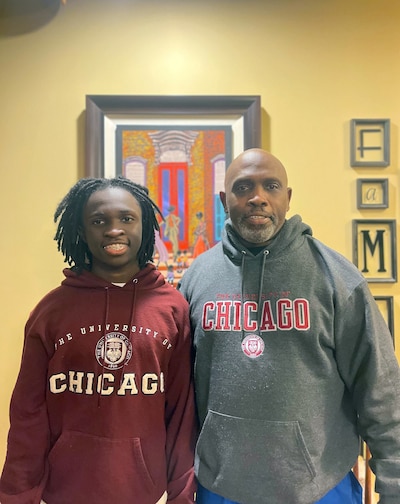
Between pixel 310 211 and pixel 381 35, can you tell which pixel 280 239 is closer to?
pixel 310 211

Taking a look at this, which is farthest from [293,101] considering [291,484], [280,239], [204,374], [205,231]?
[291,484]

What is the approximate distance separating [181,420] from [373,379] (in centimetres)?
41

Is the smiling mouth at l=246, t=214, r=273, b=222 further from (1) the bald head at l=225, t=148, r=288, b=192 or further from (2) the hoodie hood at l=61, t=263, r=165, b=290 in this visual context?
(2) the hoodie hood at l=61, t=263, r=165, b=290

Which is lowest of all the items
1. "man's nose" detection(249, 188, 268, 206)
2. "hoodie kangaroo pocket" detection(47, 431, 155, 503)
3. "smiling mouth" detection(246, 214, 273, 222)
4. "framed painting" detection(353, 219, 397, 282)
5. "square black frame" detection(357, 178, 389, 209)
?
"hoodie kangaroo pocket" detection(47, 431, 155, 503)

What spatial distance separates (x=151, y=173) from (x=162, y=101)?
0.23 metres

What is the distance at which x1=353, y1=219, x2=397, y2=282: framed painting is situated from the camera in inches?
49.3

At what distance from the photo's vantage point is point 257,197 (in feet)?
2.75

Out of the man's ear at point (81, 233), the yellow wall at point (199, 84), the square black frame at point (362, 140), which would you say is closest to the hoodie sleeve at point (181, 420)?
the man's ear at point (81, 233)

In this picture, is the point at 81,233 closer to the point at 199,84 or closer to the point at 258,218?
the point at 258,218

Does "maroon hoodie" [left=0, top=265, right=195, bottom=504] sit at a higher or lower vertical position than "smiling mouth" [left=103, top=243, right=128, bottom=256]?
lower

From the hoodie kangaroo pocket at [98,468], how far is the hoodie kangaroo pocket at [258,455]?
0.16 m

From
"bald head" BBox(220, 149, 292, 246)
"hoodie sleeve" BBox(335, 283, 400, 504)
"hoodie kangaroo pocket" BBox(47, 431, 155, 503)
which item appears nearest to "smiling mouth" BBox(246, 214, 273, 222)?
"bald head" BBox(220, 149, 292, 246)

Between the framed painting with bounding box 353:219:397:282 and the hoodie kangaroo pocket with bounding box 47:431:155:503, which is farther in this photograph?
the framed painting with bounding box 353:219:397:282

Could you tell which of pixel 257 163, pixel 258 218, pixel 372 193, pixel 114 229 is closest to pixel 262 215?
pixel 258 218
